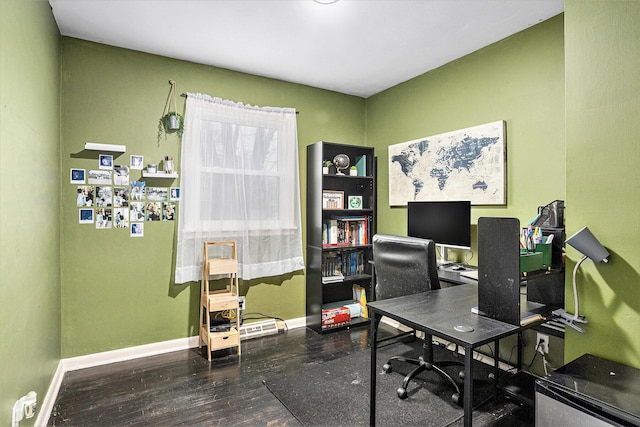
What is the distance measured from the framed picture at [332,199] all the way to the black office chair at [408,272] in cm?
123

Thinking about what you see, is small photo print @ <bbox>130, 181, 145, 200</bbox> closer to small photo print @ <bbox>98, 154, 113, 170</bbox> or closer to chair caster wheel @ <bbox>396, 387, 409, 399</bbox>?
small photo print @ <bbox>98, 154, 113, 170</bbox>

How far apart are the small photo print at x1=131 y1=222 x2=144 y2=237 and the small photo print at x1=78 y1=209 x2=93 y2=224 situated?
31 centimetres

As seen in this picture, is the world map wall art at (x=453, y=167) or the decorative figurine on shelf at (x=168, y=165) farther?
the decorative figurine on shelf at (x=168, y=165)

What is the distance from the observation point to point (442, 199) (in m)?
3.30

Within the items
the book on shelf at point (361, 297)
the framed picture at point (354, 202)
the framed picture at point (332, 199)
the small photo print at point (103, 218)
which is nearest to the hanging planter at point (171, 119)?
the small photo print at point (103, 218)

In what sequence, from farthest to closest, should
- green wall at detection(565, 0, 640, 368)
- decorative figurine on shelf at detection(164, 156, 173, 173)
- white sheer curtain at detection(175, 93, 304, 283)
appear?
white sheer curtain at detection(175, 93, 304, 283) → decorative figurine on shelf at detection(164, 156, 173, 173) → green wall at detection(565, 0, 640, 368)

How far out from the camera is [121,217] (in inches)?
117

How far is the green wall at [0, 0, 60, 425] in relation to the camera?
1469mm

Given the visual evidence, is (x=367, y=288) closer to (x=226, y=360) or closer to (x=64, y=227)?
(x=226, y=360)

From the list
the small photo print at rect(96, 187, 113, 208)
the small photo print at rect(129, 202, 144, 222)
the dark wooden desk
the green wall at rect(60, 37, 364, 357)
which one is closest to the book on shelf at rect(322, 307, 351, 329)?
the green wall at rect(60, 37, 364, 357)

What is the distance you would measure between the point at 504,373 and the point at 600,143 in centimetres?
187

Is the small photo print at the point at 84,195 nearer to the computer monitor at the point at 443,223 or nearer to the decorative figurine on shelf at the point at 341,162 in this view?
the decorative figurine on shelf at the point at 341,162

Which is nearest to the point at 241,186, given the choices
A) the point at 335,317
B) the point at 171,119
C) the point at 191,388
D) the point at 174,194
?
the point at 174,194

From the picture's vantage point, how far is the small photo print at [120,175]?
2.93 metres
